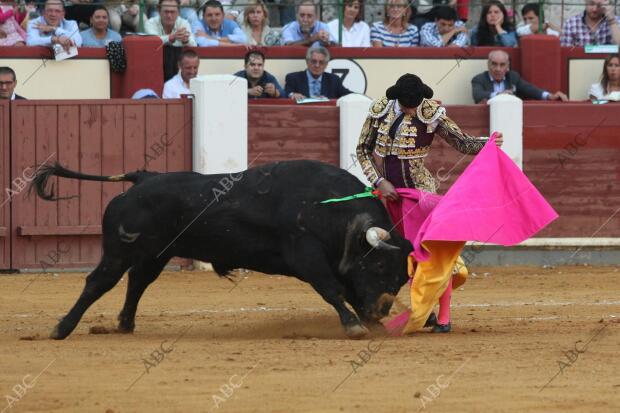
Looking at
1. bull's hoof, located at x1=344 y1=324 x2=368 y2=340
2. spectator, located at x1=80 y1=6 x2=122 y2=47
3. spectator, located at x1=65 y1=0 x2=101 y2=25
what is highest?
spectator, located at x1=65 y1=0 x2=101 y2=25

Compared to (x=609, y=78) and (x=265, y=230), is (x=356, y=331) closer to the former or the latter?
(x=265, y=230)

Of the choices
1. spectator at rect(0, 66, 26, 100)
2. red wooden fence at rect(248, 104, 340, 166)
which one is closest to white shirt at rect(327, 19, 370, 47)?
red wooden fence at rect(248, 104, 340, 166)

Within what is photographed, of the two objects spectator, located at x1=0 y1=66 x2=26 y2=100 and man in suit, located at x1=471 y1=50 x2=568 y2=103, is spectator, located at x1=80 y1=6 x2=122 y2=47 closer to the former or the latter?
spectator, located at x1=0 y1=66 x2=26 y2=100

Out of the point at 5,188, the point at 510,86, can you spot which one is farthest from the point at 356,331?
the point at 510,86

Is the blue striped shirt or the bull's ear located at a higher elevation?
the blue striped shirt

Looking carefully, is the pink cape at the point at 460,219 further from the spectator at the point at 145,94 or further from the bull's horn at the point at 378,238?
the spectator at the point at 145,94

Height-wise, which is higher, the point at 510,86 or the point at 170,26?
the point at 170,26

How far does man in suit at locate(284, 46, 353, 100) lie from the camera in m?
11.3

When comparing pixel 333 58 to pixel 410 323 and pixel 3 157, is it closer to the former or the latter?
pixel 3 157

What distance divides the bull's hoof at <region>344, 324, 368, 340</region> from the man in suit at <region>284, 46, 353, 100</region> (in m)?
4.98

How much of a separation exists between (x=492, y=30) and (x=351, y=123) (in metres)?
2.23

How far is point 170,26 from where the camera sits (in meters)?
11.5

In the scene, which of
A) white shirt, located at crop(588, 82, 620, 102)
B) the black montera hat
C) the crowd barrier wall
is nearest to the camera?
the black montera hat

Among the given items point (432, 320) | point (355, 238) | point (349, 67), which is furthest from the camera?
point (349, 67)
